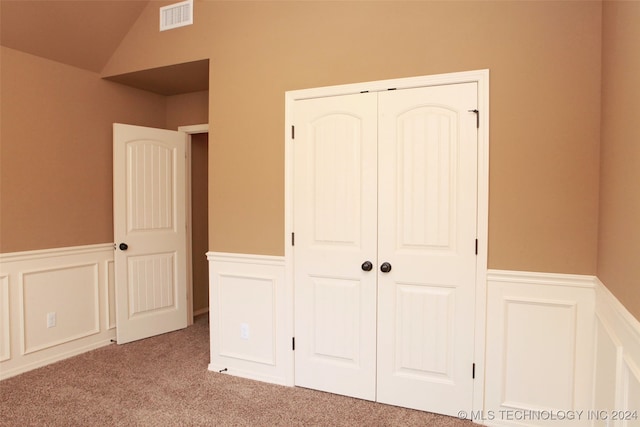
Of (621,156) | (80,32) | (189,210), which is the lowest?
(189,210)

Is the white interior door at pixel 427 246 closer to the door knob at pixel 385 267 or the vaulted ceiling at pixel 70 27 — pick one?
the door knob at pixel 385 267

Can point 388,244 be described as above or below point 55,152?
below

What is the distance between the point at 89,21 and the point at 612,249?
3.96 m

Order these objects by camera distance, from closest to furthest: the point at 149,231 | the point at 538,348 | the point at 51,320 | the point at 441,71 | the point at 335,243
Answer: the point at 538,348
the point at 441,71
the point at 335,243
the point at 51,320
the point at 149,231

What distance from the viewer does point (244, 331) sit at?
3.18 m

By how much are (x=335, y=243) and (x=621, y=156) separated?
5.51ft

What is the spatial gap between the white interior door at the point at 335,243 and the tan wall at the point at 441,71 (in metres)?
0.19

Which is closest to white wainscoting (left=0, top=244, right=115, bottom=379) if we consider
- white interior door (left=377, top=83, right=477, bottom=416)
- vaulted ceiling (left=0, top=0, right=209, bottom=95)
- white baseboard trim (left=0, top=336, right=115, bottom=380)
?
white baseboard trim (left=0, top=336, right=115, bottom=380)

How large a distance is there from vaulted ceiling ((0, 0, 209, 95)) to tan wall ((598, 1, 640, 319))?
275cm

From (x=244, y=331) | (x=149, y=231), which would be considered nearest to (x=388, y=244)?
(x=244, y=331)

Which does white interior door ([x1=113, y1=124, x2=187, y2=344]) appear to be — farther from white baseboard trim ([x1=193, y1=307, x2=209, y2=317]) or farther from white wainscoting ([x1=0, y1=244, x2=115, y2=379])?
white baseboard trim ([x1=193, y1=307, x2=209, y2=317])

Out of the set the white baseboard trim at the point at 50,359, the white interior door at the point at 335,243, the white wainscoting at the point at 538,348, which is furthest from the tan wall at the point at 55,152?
the white wainscoting at the point at 538,348

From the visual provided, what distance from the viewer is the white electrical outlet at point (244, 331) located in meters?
3.17

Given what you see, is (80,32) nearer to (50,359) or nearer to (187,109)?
(187,109)
